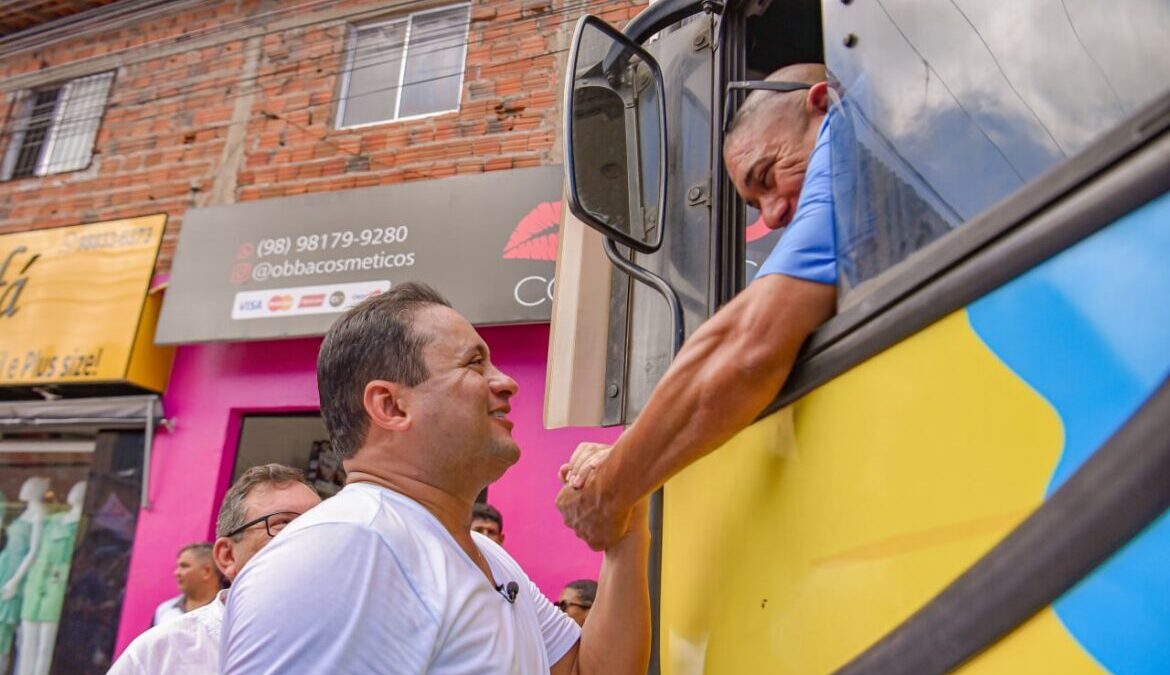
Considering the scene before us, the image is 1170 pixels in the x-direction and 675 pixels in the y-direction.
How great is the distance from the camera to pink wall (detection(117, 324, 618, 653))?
5.46 m

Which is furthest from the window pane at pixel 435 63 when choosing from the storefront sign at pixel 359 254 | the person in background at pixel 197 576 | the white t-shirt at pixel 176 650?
the white t-shirt at pixel 176 650

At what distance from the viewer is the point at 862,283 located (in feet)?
4.03

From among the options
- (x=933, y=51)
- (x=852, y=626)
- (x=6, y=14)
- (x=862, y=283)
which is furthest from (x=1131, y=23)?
(x=6, y=14)

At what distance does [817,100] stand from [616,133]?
55cm

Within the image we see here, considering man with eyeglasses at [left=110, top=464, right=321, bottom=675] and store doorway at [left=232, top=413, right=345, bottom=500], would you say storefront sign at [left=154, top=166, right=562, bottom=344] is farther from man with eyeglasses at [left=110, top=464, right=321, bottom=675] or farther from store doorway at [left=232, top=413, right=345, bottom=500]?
man with eyeglasses at [left=110, top=464, right=321, bottom=675]

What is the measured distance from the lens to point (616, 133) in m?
2.06

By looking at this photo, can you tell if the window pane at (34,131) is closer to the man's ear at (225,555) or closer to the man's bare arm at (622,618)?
the man's ear at (225,555)

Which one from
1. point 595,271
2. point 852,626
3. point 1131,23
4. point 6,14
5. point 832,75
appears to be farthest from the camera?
point 6,14

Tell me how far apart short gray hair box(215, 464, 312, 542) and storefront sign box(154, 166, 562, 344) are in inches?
113

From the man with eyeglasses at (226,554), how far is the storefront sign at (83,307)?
4645 mm

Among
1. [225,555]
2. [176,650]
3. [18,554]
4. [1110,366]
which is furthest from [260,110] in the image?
[1110,366]

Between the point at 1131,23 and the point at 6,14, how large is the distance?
10.8 meters

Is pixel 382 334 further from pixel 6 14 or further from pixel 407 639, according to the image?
pixel 6 14

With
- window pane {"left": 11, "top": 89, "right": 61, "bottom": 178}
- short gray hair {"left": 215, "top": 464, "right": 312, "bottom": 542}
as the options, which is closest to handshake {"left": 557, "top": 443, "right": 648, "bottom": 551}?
short gray hair {"left": 215, "top": 464, "right": 312, "bottom": 542}
